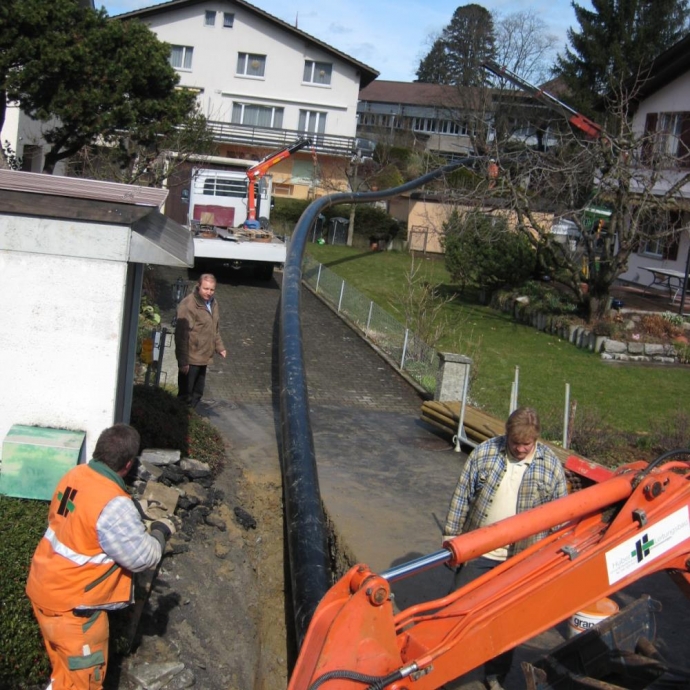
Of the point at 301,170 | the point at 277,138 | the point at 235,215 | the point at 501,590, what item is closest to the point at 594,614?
the point at 501,590

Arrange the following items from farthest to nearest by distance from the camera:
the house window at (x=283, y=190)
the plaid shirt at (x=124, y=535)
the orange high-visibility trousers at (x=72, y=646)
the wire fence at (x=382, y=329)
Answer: the house window at (x=283, y=190)
the wire fence at (x=382, y=329)
the orange high-visibility trousers at (x=72, y=646)
the plaid shirt at (x=124, y=535)

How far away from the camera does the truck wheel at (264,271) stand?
74.3ft

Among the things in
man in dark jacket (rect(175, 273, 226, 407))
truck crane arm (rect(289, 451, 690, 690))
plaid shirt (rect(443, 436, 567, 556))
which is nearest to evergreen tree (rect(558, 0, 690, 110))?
man in dark jacket (rect(175, 273, 226, 407))

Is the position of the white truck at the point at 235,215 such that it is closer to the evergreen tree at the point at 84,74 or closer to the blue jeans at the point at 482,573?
the evergreen tree at the point at 84,74

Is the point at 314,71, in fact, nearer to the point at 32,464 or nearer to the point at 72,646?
the point at 32,464

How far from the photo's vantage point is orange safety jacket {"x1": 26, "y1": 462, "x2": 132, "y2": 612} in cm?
446

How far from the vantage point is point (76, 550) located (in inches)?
177

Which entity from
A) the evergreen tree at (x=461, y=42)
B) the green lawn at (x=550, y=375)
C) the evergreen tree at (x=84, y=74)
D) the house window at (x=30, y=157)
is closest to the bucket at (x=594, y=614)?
the green lawn at (x=550, y=375)

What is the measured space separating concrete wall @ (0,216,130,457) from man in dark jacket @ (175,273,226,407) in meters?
3.87

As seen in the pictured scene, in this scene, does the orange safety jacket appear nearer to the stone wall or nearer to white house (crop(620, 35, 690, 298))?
the stone wall

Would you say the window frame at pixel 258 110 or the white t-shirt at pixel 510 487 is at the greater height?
the window frame at pixel 258 110

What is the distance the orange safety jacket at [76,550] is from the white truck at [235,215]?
57.7 feet

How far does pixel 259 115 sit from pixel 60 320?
1641 inches

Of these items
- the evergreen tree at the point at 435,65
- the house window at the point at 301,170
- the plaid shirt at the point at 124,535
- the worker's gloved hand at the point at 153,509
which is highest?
the evergreen tree at the point at 435,65
